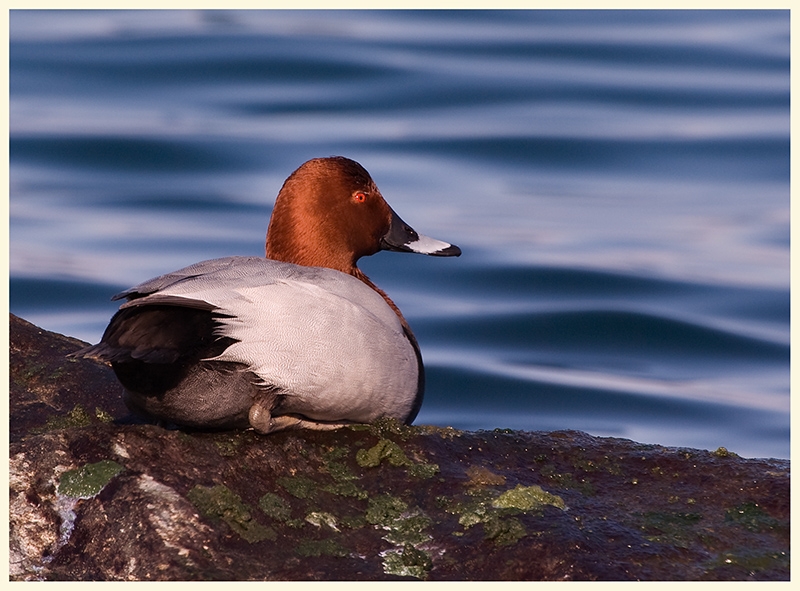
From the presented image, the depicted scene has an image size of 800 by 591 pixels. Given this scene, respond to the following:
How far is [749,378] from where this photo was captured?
8688mm

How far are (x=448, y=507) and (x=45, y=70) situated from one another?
12.4m

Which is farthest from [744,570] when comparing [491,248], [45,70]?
[45,70]

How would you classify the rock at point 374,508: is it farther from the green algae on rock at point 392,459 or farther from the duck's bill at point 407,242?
the duck's bill at point 407,242

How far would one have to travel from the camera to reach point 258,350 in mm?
Answer: 3850

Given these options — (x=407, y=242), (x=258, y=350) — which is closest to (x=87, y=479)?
(x=258, y=350)

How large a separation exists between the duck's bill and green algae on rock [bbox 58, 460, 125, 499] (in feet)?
7.10

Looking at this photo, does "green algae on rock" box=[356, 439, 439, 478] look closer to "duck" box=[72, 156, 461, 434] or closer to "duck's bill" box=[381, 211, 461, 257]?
"duck" box=[72, 156, 461, 434]

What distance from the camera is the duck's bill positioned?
5.39 meters

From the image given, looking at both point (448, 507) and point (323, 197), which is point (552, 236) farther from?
point (448, 507)

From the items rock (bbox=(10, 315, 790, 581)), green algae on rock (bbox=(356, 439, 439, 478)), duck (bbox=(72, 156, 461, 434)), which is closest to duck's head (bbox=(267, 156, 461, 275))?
duck (bbox=(72, 156, 461, 434))

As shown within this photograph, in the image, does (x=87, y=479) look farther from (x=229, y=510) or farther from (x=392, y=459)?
(x=392, y=459)

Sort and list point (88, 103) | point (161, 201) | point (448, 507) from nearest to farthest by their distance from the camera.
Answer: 1. point (448, 507)
2. point (161, 201)
3. point (88, 103)

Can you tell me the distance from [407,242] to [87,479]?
2344mm

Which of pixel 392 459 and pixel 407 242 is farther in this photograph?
pixel 407 242
